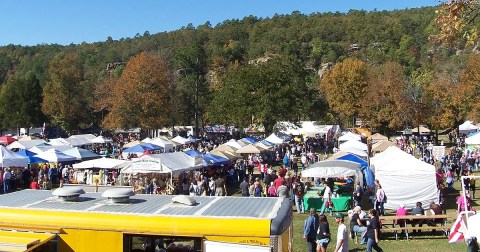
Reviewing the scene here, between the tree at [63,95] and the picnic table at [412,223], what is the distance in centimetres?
5787

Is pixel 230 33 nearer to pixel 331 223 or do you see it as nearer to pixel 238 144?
pixel 238 144

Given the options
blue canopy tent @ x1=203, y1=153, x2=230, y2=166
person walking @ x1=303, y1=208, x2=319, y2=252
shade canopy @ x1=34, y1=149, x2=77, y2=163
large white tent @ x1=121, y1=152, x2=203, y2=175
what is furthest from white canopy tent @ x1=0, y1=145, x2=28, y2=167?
person walking @ x1=303, y1=208, x2=319, y2=252

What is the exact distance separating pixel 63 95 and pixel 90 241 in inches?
2482

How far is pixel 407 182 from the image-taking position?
16.6 m

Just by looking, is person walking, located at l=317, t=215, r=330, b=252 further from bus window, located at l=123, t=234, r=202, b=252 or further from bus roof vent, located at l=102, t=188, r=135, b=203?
bus roof vent, located at l=102, t=188, r=135, b=203

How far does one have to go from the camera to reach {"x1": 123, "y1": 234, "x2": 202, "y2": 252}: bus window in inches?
235

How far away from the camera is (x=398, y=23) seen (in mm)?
138500

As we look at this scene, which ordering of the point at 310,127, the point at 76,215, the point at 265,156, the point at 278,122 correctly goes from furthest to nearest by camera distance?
the point at 310,127, the point at 278,122, the point at 265,156, the point at 76,215

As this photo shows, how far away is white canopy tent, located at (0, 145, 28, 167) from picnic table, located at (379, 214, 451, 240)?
1572 cm

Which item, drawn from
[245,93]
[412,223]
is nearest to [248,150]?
[412,223]

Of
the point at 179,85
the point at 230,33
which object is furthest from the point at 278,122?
the point at 230,33

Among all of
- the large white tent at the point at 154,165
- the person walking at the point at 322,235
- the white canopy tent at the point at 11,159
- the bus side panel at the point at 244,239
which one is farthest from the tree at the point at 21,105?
the bus side panel at the point at 244,239

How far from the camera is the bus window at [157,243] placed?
19.6ft

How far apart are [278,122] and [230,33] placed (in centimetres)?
11394
